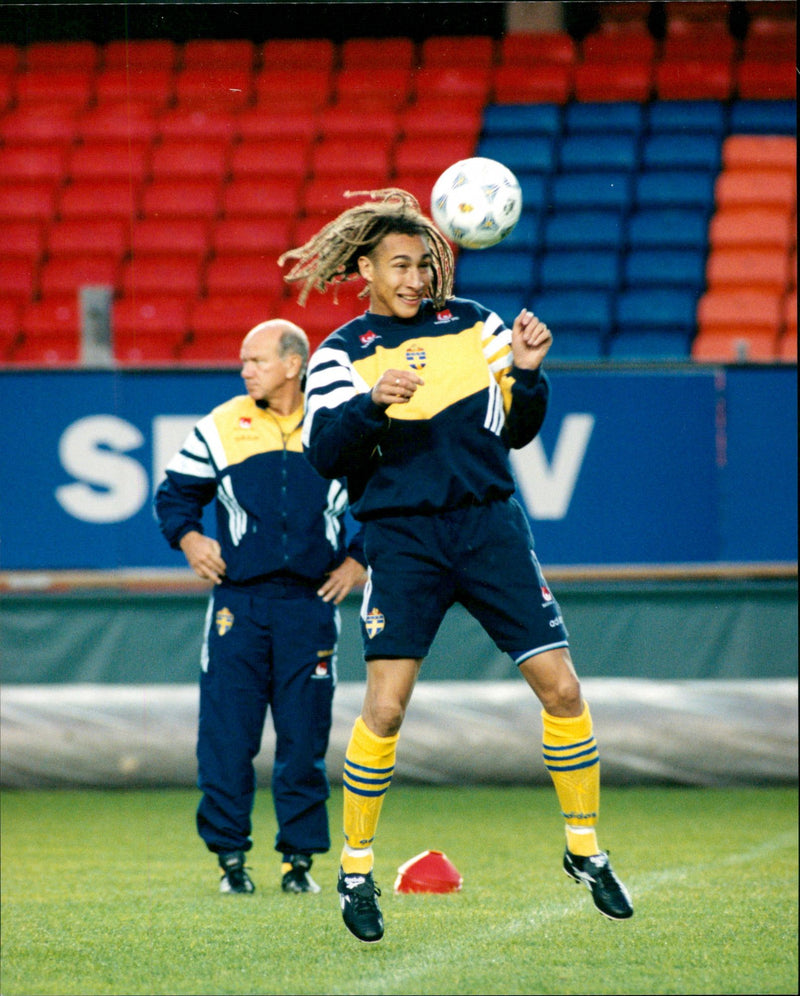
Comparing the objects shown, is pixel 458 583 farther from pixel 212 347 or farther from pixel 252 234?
pixel 252 234

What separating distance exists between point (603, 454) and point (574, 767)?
3366 millimetres

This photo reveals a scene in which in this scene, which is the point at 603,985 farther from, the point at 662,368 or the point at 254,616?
the point at 662,368

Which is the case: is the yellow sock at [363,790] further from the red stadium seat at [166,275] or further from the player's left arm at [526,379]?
the red stadium seat at [166,275]

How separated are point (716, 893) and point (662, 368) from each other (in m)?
3.10

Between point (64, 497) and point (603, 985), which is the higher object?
point (64, 497)

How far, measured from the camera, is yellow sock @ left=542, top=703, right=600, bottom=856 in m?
3.52

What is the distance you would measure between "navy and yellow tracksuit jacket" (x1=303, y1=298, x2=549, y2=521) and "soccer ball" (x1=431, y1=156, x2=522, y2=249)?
210 millimetres

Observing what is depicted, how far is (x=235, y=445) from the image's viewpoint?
A: 4.50m

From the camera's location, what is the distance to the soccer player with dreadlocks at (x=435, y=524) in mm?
3498

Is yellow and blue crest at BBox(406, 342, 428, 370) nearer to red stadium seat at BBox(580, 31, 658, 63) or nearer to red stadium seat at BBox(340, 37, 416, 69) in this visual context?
red stadium seat at BBox(340, 37, 416, 69)

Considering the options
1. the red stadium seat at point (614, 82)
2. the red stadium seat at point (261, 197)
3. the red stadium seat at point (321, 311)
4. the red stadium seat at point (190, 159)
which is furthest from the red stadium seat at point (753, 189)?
the red stadium seat at point (190, 159)

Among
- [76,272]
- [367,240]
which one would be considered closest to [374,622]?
[367,240]

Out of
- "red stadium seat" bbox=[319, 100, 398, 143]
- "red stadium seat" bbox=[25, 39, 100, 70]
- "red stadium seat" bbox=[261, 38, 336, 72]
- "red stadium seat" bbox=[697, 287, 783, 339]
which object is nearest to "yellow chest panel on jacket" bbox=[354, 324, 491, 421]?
"red stadium seat" bbox=[261, 38, 336, 72]

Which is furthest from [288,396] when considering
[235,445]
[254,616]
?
[254,616]
